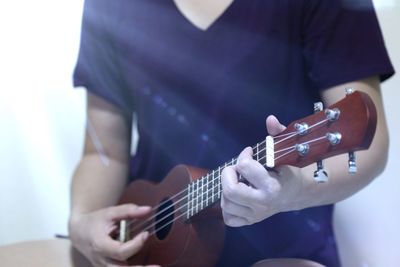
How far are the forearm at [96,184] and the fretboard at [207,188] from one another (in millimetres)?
291

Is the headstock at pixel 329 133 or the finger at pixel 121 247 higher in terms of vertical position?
the headstock at pixel 329 133

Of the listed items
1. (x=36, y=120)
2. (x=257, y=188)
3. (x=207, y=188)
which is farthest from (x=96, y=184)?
(x=257, y=188)

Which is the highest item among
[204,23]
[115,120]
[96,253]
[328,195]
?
[204,23]

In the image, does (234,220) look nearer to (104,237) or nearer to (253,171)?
(253,171)

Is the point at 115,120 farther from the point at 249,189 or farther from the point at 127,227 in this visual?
the point at 249,189

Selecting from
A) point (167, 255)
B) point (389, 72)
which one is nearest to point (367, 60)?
point (389, 72)

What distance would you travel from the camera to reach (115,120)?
920 mm

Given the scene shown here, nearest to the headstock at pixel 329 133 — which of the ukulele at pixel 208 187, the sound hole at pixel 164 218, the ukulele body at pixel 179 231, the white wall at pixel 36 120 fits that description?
the ukulele at pixel 208 187

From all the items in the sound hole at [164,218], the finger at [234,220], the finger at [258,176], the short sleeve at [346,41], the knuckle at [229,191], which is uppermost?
the short sleeve at [346,41]

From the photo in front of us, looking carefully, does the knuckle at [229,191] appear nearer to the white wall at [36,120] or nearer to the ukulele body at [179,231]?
the ukulele body at [179,231]

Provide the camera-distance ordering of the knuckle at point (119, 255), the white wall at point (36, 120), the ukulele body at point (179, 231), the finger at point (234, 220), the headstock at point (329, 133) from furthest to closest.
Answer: the white wall at point (36, 120), the knuckle at point (119, 255), the ukulele body at point (179, 231), the finger at point (234, 220), the headstock at point (329, 133)

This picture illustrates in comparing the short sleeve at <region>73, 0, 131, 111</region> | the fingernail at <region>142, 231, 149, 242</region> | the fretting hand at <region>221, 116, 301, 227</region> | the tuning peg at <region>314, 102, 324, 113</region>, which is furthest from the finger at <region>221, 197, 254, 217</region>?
the short sleeve at <region>73, 0, 131, 111</region>

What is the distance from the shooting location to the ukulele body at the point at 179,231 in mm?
648

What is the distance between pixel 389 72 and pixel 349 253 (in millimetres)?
248
